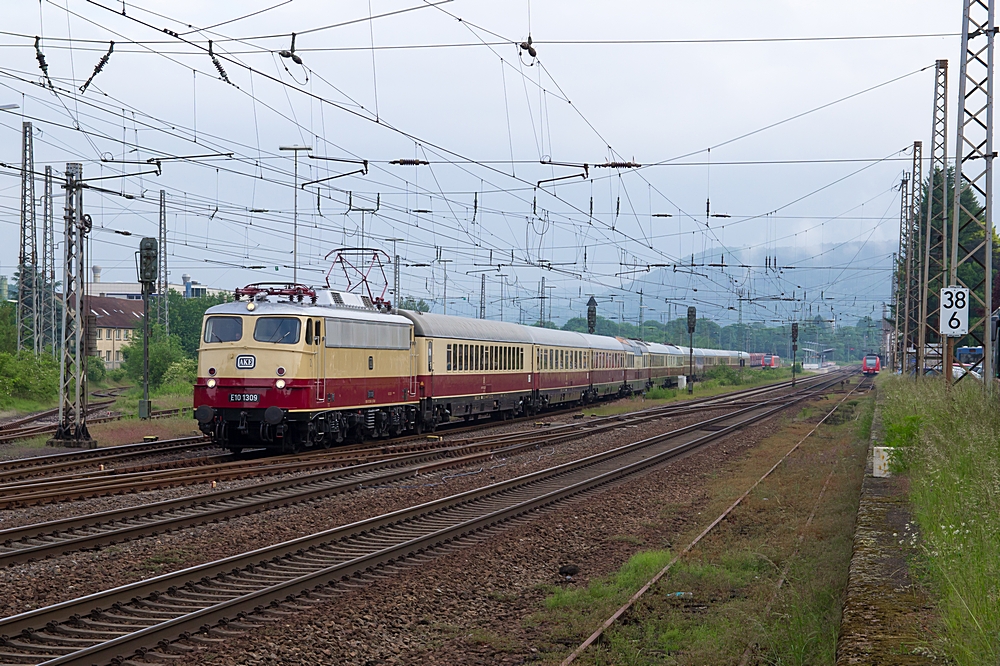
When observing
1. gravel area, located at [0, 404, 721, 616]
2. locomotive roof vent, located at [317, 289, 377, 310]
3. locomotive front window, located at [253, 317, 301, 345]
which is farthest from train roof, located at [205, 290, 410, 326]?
gravel area, located at [0, 404, 721, 616]

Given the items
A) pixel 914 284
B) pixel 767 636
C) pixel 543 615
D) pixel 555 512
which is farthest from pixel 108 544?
pixel 914 284

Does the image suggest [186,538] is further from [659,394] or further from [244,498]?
[659,394]

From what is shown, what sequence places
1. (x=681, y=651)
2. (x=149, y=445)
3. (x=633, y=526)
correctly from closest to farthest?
(x=681, y=651) → (x=633, y=526) → (x=149, y=445)

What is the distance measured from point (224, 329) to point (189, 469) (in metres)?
4.92

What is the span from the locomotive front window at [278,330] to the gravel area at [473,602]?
27.0ft

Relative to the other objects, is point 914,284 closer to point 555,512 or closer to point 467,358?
point 467,358

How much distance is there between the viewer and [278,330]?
69.0 feet

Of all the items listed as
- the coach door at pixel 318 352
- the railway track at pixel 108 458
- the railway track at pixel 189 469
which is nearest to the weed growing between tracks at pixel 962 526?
the railway track at pixel 189 469

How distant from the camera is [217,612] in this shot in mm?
8438

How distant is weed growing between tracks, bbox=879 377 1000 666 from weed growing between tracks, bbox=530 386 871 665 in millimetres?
958

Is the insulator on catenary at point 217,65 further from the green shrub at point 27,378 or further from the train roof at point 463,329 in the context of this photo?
A: the green shrub at point 27,378

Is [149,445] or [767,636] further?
[149,445]

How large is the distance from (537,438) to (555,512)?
1236 cm

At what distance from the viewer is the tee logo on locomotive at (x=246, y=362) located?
21.0 meters
